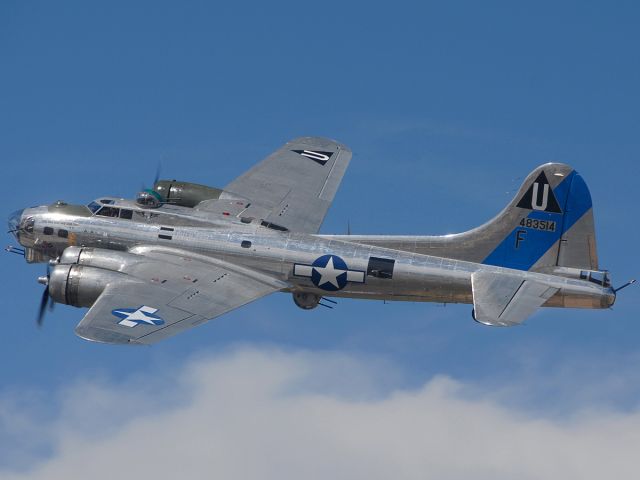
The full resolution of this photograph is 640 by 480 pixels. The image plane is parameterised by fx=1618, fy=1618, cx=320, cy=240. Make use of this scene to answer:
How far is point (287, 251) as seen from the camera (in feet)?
184

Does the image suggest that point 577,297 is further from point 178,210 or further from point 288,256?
point 178,210

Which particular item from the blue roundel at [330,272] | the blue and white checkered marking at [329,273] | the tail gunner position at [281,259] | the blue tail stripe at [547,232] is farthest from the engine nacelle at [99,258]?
the blue tail stripe at [547,232]

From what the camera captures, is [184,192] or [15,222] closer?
[15,222]

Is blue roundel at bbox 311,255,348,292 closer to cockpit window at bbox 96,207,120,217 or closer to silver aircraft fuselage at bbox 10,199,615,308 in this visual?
silver aircraft fuselage at bbox 10,199,615,308

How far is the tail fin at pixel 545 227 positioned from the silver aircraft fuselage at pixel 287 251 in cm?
63

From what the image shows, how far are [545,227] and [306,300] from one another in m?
8.74

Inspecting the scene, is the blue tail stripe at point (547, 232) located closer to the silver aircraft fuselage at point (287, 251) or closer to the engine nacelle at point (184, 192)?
the silver aircraft fuselage at point (287, 251)

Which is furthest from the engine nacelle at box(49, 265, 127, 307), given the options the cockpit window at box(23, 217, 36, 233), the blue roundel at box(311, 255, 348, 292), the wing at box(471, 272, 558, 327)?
the wing at box(471, 272, 558, 327)

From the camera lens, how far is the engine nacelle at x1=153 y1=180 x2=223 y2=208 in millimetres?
60188

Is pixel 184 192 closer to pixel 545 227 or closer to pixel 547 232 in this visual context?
pixel 545 227

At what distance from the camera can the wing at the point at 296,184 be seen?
193 ft

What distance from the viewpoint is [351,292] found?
5597 cm

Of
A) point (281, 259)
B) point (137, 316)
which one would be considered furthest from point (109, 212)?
point (137, 316)

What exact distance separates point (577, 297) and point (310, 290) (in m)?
9.27
